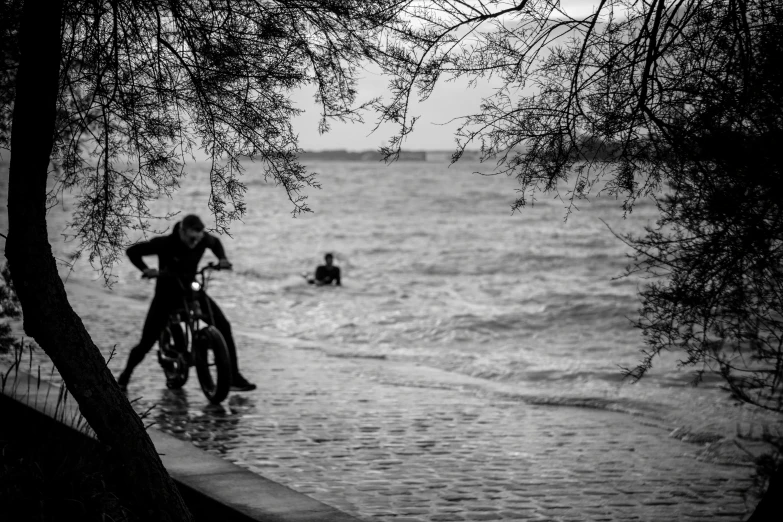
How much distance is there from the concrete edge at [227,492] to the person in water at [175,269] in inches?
133

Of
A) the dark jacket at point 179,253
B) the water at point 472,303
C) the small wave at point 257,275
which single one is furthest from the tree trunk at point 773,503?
the small wave at point 257,275

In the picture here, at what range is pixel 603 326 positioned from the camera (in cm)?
2042

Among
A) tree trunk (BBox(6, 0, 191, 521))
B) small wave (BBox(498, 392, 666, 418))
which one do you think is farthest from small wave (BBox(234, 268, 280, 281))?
tree trunk (BBox(6, 0, 191, 521))

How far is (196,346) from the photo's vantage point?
948cm

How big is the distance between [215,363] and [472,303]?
15614 millimetres

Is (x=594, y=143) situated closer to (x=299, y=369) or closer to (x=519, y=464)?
(x=519, y=464)

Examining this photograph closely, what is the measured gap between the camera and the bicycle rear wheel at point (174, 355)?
32.1 ft

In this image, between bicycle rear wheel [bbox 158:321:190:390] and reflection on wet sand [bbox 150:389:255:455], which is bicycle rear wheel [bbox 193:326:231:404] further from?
bicycle rear wheel [bbox 158:321:190:390]

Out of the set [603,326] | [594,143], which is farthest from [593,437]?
[603,326]

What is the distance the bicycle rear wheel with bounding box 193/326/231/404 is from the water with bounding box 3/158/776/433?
185 cm

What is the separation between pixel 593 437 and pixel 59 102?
596 centimetres


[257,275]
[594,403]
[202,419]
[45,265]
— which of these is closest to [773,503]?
[45,265]

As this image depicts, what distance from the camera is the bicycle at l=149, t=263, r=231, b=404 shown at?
9227 mm

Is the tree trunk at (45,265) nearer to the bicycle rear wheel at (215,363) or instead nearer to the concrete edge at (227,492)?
the concrete edge at (227,492)
